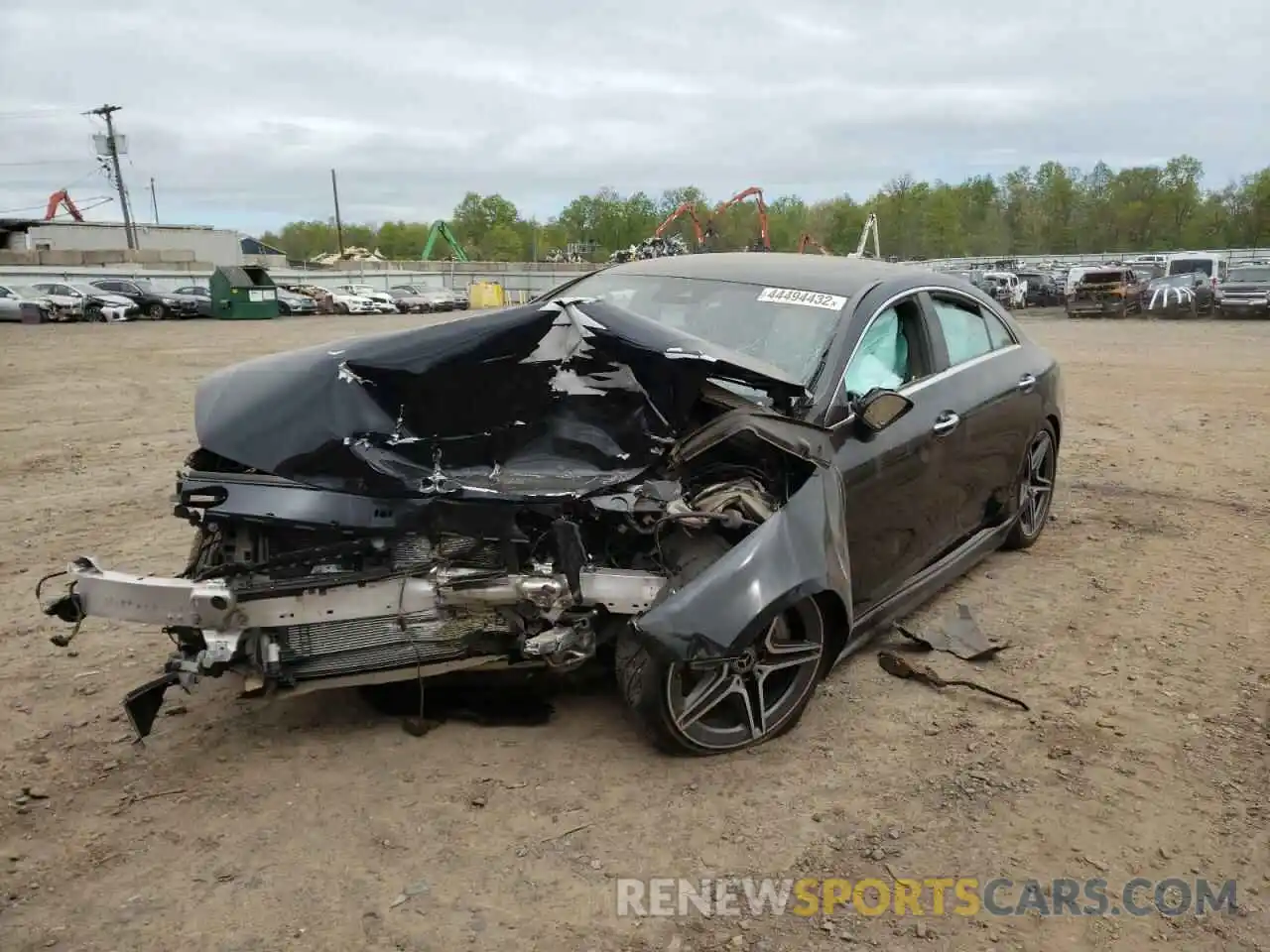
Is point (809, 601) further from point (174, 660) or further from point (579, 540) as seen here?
point (174, 660)

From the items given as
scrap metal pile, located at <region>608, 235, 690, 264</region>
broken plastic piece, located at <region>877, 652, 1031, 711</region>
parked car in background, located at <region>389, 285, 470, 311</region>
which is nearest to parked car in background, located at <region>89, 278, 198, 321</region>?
parked car in background, located at <region>389, 285, 470, 311</region>

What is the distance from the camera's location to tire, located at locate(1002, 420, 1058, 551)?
5.45 m

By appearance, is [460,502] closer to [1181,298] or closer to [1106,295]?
[1181,298]

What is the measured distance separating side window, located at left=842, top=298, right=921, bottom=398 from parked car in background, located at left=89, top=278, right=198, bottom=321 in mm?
34306

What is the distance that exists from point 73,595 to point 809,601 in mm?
2451

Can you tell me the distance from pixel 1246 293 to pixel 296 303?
3293 cm

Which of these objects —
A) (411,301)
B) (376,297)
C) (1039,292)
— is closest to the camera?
(1039,292)

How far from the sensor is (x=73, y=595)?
10.0 feet

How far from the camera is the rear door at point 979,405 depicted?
454cm

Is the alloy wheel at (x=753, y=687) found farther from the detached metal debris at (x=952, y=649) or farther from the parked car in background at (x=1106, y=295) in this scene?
the parked car in background at (x=1106, y=295)

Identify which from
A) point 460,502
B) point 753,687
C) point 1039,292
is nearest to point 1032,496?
point 753,687

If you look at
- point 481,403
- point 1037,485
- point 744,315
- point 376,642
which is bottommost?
point 1037,485

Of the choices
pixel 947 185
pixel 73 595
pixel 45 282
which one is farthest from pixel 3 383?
pixel 947 185

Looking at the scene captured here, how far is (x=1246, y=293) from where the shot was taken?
26234 millimetres
